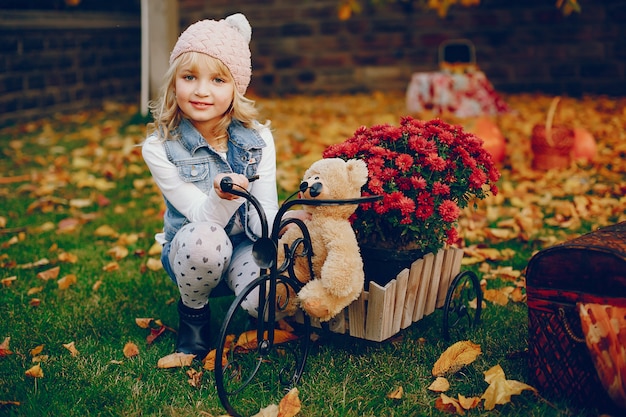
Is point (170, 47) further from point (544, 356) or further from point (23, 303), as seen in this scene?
point (544, 356)

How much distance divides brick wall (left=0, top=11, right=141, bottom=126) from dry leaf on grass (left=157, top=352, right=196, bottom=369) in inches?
233

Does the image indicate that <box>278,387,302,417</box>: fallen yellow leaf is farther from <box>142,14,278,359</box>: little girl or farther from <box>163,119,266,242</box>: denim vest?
<box>163,119,266,242</box>: denim vest

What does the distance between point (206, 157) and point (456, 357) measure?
1238 mm

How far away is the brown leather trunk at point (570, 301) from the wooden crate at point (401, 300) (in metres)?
0.45

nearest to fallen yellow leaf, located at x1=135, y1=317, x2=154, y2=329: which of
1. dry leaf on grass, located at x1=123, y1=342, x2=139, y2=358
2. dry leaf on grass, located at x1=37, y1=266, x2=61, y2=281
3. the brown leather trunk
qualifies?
dry leaf on grass, located at x1=123, y1=342, x2=139, y2=358

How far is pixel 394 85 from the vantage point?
9375mm

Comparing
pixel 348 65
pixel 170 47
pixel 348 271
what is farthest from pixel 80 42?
pixel 348 271

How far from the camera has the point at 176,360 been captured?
2.58 meters

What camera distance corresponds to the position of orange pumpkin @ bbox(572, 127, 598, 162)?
543cm

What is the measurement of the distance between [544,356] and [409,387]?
0.48 m

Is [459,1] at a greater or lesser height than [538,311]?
greater

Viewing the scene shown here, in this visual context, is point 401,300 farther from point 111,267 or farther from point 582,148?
point 582,148

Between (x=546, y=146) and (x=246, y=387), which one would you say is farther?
(x=546, y=146)

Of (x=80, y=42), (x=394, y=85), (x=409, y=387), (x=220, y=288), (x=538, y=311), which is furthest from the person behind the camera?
(x=394, y=85)
